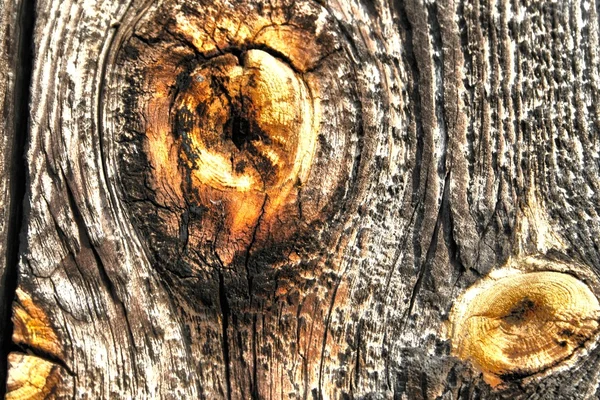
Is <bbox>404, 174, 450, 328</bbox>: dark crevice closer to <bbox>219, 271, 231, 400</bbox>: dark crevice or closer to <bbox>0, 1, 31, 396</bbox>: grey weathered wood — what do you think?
<bbox>219, 271, 231, 400</bbox>: dark crevice

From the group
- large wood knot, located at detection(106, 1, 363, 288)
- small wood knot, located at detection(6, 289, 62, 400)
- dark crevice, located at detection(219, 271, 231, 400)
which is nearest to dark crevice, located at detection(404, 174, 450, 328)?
large wood knot, located at detection(106, 1, 363, 288)

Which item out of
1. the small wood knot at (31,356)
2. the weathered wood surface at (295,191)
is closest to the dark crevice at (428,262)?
the weathered wood surface at (295,191)

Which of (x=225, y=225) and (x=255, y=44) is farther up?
(x=255, y=44)

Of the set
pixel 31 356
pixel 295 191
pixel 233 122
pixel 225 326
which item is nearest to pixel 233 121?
pixel 233 122

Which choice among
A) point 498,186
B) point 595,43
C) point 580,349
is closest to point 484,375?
point 580,349

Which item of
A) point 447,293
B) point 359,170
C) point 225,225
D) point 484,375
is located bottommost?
point 484,375

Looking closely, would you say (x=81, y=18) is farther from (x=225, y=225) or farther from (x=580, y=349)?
(x=580, y=349)
